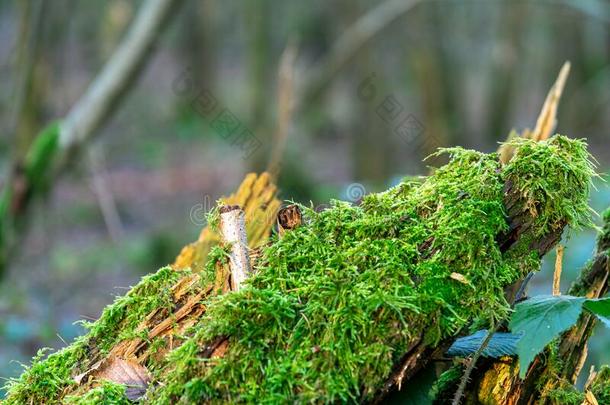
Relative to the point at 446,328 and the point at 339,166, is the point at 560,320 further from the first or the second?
the point at 339,166

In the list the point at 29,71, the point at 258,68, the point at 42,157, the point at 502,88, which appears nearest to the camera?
the point at 42,157

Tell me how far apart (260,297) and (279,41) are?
999 inches

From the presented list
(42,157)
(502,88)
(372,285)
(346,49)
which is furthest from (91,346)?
(502,88)

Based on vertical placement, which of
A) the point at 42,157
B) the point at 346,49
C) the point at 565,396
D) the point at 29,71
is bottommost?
the point at 565,396

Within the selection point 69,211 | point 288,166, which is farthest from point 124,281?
point 69,211

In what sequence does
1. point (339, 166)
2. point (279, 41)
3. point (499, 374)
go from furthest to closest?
point (279, 41)
point (339, 166)
point (499, 374)

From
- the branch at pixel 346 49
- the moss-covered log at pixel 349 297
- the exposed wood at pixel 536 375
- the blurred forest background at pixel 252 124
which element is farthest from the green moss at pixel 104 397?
the branch at pixel 346 49

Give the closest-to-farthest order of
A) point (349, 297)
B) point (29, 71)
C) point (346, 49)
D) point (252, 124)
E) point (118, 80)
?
point (349, 297) → point (118, 80) → point (29, 71) → point (346, 49) → point (252, 124)

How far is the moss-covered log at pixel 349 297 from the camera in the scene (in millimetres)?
1333

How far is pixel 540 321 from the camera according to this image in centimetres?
142

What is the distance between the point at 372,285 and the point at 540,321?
0.38 metres

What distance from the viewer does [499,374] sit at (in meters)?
1.62

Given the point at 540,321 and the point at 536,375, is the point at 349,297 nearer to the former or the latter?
the point at 540,321

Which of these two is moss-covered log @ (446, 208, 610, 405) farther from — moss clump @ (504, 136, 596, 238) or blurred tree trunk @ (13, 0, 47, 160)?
blurred tree trunk @ (13, 0, 47, 160)
